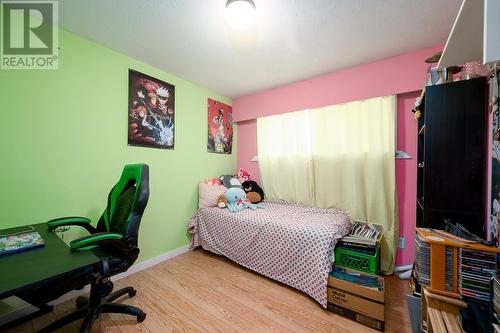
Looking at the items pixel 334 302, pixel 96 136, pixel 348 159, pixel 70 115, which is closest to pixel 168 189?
pixel 96 136

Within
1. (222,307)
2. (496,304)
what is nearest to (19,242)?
(222,307)

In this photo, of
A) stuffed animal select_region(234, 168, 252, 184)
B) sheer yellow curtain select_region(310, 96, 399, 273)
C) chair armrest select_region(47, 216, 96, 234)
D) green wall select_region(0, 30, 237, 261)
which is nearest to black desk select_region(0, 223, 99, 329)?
chair armrest select_region(47, 216, 96, 234)

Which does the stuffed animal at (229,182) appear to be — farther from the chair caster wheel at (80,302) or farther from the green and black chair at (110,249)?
the chair caster wheel at (80,302)

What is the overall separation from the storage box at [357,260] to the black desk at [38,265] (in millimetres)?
1874

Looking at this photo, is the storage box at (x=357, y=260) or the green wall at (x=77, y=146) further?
the storage box at (x=357, y=260)

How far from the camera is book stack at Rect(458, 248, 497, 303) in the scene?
90 centimetres

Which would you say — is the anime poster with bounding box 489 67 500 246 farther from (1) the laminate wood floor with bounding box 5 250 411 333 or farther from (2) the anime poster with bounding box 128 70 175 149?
(2) the anime poster with bounding box 128 70 175 149

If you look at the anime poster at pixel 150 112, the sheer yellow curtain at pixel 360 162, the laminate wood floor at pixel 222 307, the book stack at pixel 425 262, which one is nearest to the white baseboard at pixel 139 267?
the laminate wood floor at pixel 222 307

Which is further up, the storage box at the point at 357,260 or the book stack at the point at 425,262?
the book stack at the point at 425,262

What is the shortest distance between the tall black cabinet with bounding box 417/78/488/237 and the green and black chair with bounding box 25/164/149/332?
209cm

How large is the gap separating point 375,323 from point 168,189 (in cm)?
238

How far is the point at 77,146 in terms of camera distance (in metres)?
1.74

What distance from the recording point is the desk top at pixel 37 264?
2.36ft

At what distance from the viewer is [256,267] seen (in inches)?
81.3
